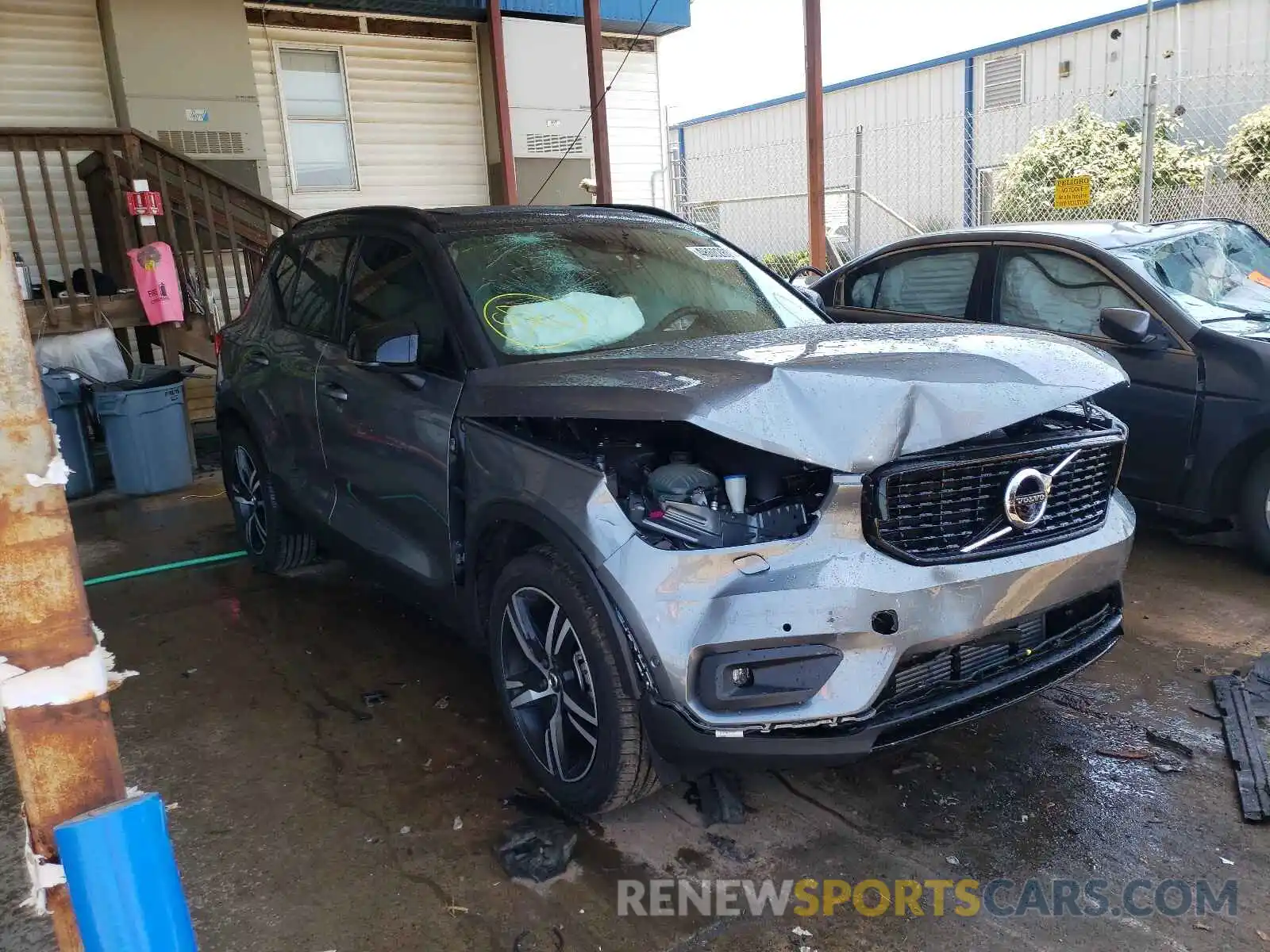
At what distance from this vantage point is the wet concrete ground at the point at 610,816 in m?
2.45

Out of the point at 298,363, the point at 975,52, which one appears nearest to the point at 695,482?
the point at 298,363

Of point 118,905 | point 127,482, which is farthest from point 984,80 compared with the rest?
point 118,905

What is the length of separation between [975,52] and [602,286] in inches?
606

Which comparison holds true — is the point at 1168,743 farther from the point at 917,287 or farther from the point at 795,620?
the point at 917,287

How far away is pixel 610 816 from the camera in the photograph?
9.58 feet

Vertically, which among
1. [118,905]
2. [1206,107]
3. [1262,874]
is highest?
[1206,107]

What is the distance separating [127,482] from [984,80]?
48.7 feet

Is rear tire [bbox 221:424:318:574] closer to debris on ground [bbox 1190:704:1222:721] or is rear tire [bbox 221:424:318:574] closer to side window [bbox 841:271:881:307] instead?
side window [bbox 841:271:881:307]

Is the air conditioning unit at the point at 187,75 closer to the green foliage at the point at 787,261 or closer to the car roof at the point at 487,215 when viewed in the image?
the car roof at the point at 487,215

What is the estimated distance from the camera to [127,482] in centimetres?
723

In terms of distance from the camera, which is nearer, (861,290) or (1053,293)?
(1053,293)

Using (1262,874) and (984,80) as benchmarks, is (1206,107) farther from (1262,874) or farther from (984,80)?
(1262,874)

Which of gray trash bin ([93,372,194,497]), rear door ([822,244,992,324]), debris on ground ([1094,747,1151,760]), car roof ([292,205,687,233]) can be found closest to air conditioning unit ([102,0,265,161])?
gray trash bin ([93,372,194,497])

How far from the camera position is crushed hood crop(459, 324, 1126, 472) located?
2.38 meters
